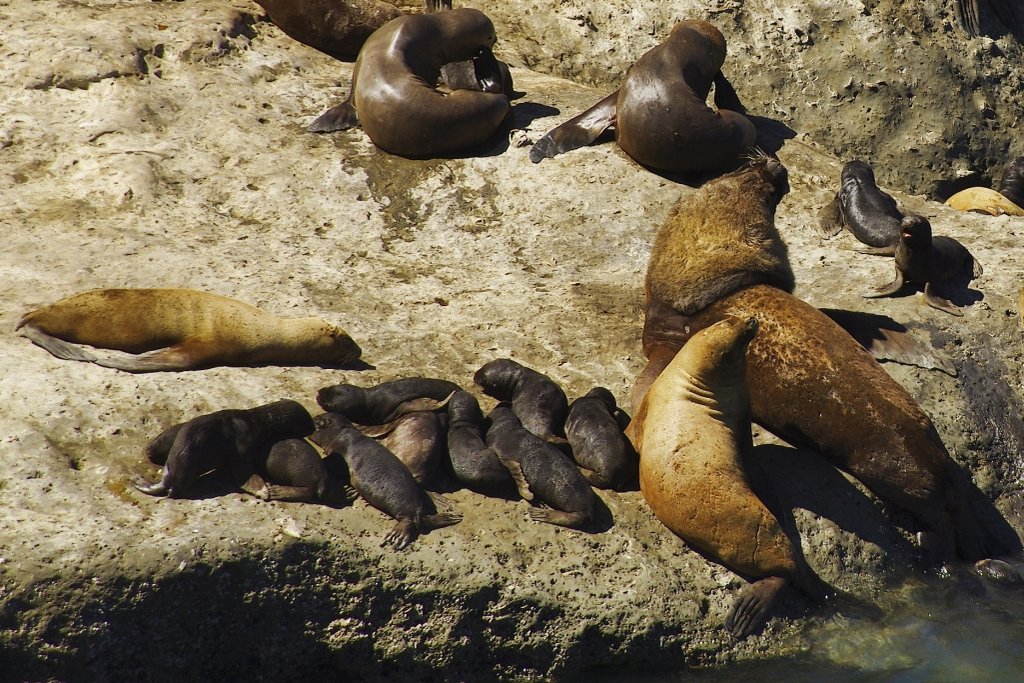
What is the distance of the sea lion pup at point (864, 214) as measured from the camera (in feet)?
25.8

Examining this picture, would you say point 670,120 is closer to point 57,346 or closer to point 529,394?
point 529,394

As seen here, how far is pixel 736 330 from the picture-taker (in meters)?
5.88

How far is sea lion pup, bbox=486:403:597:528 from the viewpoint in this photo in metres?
5.42

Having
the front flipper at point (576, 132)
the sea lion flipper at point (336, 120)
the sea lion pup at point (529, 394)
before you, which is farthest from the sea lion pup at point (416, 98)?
the sea lion pup at point (529, 394)

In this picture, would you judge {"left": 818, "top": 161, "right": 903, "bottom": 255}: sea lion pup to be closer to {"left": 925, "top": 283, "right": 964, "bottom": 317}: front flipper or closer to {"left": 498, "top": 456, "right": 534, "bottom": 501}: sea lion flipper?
{"left": 925, "top": 283, "right": 964, "bottom": 317}: front flipper

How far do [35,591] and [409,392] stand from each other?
7.33 feet

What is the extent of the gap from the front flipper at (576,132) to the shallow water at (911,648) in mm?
4562

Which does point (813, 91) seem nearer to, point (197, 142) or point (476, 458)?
point (197, 142)

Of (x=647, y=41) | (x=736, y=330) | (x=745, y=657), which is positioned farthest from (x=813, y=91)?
(x=745, y=657)

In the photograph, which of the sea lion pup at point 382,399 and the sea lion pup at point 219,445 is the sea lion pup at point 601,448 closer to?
the sea lion pup at point 382,399

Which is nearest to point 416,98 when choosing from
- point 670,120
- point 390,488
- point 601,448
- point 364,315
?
point 670,120

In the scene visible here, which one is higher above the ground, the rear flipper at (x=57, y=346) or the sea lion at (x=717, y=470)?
the sea lion at (x=717, y=470)

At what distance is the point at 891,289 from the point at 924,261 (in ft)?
0.86

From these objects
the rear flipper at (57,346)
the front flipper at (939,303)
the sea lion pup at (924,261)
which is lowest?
the rear flipper at (57,346)
